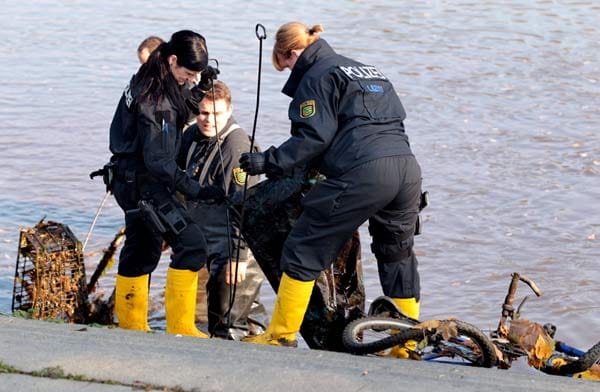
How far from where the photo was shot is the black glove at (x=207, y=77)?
22.0 feet

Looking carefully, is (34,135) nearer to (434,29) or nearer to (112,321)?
(112,321)

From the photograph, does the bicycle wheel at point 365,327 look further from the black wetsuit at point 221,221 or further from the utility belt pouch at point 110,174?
the utility belt pouch at point 110,174

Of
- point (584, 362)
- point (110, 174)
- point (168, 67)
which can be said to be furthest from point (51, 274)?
point (584, 362)

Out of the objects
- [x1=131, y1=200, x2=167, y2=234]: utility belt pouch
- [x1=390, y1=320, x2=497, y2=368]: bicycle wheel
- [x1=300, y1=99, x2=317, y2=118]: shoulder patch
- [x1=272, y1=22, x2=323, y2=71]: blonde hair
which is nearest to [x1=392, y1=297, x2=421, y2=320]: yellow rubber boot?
[x1=390, y1=320, x2=497, y2=368]: bicycle wheel

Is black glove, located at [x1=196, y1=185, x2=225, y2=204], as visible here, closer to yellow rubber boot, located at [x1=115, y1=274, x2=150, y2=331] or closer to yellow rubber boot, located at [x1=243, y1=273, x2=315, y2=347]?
yellow rubber boot, located at [x1=243, y1=273, x2=315, y2=347]

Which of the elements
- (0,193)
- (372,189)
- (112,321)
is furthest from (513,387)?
(0,193)

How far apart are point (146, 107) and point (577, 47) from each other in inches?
513

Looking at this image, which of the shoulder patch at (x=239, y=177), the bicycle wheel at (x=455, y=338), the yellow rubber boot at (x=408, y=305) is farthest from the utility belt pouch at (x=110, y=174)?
the bicycle wheel at (x=455, y=338)

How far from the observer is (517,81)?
53.4 feet

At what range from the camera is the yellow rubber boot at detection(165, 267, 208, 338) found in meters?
6.80

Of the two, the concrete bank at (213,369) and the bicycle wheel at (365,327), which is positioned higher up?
the concrete bank at (213,369)

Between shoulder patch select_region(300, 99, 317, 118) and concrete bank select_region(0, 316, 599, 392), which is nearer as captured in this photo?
concrete bank select_region(0, 316, 599, 392)

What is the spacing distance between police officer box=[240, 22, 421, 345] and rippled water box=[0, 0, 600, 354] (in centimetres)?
257

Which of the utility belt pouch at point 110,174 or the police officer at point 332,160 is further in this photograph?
the utility belt pouch at point 110,174
